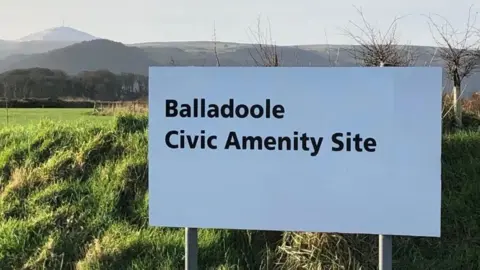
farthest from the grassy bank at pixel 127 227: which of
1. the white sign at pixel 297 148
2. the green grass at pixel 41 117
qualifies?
the green grass at pixel 41 117

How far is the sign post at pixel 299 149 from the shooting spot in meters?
3.59

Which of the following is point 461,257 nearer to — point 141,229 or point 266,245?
point 266,245

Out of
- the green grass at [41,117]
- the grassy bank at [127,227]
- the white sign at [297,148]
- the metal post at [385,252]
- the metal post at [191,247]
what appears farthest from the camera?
the green grass at [41,117]

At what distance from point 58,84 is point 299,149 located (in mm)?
26325

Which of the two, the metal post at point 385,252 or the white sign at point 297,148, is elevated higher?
the white sign at point 297,148

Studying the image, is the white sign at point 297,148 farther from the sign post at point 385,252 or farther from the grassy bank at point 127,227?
the grassy bank at point 127,227

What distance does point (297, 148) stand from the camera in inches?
145

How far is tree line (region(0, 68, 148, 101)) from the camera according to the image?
82.9 ft

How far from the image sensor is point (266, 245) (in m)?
4.90

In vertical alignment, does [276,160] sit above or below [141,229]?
above

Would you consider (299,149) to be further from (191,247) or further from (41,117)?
(41,117)

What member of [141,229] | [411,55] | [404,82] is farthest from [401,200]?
[411,55]

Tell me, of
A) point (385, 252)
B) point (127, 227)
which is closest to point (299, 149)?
point (385, 252)

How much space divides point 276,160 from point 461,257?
1.79 m
